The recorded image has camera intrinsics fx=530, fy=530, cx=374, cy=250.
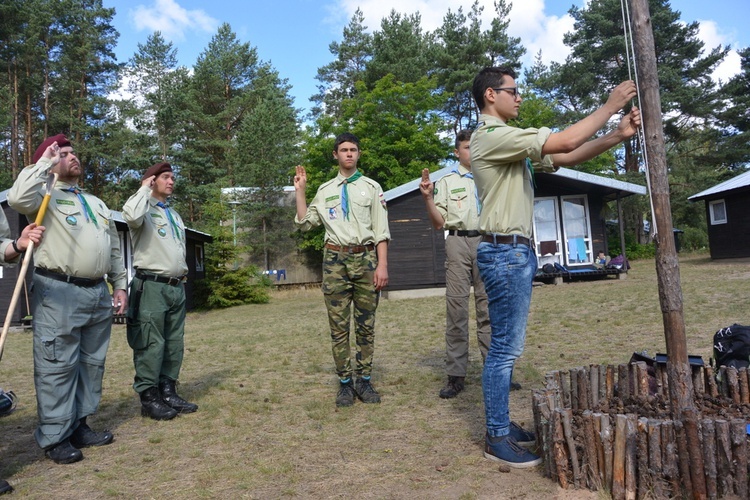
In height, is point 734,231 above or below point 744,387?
above

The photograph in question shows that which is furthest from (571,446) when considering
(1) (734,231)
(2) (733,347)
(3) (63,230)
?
(1) (734,231)

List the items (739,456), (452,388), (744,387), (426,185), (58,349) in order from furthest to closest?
(452,388), (426,185), (58,349), (744,387), (739,456)

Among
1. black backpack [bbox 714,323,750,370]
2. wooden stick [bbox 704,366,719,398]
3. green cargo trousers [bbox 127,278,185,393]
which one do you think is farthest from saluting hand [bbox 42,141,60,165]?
black backpack [bbox 714,323,750,370]

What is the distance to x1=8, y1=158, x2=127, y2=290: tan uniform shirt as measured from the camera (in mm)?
3439

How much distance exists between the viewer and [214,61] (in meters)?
33.7

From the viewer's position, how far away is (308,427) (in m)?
4.06

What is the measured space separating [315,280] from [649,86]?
2759cm

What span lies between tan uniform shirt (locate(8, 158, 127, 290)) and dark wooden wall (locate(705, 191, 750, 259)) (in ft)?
73.8

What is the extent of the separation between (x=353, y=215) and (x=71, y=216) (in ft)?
7.05

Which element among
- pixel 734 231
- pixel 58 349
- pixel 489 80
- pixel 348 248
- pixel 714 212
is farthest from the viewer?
pixel 714 212

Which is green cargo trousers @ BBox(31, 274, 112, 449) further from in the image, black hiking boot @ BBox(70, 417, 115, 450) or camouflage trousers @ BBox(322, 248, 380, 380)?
camouflage trousers @ BBox(322, 248, 380, 380)

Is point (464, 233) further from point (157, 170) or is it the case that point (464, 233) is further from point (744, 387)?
point (157, 170)

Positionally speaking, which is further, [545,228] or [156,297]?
[545,228]

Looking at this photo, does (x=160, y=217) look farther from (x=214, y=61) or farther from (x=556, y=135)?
(x=214, y=61)
